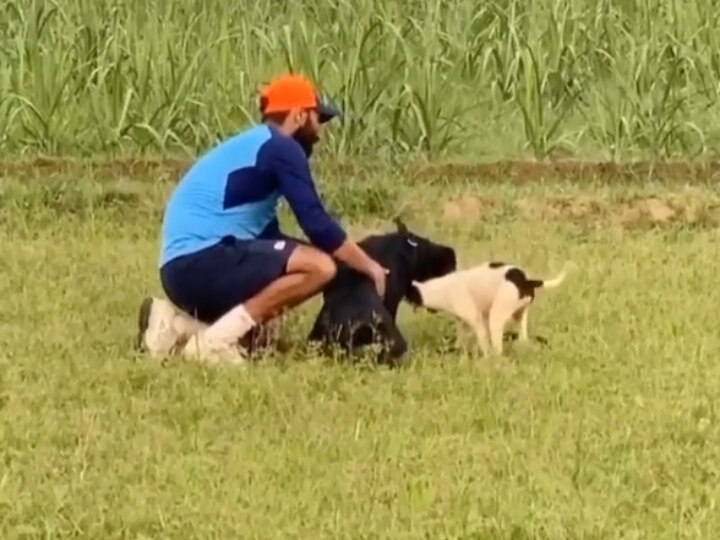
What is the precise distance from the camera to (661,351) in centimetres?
667

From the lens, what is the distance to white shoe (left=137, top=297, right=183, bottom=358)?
6.57 metres

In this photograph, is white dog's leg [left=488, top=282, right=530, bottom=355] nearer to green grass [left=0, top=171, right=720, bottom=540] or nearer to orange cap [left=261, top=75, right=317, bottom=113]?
green grass [left=0, top=171, right=720, bottom=540]

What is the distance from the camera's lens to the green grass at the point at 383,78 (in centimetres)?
1059

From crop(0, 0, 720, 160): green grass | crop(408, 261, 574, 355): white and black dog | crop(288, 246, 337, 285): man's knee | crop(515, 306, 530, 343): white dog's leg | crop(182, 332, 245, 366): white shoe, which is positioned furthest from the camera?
crop(0, 0, 720, 160): green grass

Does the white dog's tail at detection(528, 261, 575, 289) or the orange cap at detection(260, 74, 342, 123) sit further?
the white dog's tail at detection(528, 261, 575, 289)

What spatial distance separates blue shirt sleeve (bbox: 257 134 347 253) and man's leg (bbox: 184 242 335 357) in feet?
0.31

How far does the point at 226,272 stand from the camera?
656cm

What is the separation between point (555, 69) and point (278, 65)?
5.97 feet

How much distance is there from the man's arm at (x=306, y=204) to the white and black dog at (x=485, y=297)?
0.35m

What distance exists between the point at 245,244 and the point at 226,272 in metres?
0.15

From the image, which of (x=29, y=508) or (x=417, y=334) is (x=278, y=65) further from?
(x=29, y=508)

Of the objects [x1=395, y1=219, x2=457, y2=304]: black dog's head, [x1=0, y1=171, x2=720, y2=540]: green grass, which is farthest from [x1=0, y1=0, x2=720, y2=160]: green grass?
[x1=395, y1=219, x2=457, y2=304]: black dog's head

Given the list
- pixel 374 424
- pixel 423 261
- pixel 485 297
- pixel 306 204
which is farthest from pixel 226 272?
pixel 374 424

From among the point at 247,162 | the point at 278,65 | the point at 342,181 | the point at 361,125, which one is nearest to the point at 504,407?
the point at 247,162
